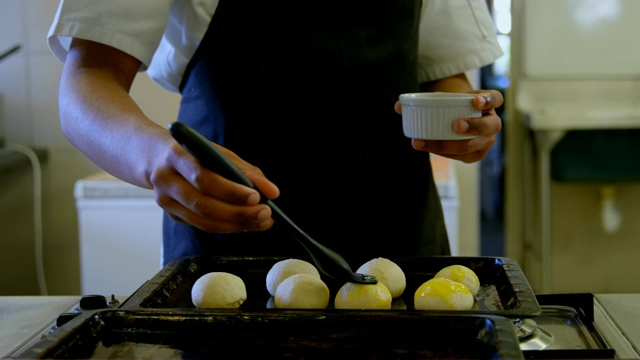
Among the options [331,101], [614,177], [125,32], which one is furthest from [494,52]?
[614,177]

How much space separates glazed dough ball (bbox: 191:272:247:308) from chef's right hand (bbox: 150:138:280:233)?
57 millimetres

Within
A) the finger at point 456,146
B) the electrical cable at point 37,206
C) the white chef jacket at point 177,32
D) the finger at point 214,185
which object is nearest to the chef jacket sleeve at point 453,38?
the white chef jacket at point 177,32

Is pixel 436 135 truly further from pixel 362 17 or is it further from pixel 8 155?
pixel 8 155

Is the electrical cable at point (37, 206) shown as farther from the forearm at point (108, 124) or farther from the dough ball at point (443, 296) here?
the dough ball at point (443, 296)

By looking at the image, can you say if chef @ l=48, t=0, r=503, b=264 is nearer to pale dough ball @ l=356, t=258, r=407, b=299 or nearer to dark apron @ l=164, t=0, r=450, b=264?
dark apron @ l=164, t=0, r=450, b=264

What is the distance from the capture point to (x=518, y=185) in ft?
10.3

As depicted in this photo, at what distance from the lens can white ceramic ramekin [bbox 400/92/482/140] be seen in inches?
40.2

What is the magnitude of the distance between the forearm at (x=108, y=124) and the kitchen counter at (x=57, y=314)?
0.68 feet

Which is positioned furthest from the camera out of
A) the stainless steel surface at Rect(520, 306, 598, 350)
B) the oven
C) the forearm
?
the forearm

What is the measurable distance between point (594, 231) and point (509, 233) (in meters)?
0.33

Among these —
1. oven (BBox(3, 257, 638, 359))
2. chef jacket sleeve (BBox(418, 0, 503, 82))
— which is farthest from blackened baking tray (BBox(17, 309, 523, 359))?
chef jacket sleeve (BBox(418, 0, 503, 82))

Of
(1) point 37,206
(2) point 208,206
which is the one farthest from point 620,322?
(1) point 37,206

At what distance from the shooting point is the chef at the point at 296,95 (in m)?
1.11

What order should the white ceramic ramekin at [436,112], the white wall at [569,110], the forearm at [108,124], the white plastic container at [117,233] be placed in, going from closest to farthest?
the forearm at [108,124], the white ceramic ramekin at [436,112], the white plastic container at [117,233], the white wall at [569,110]
